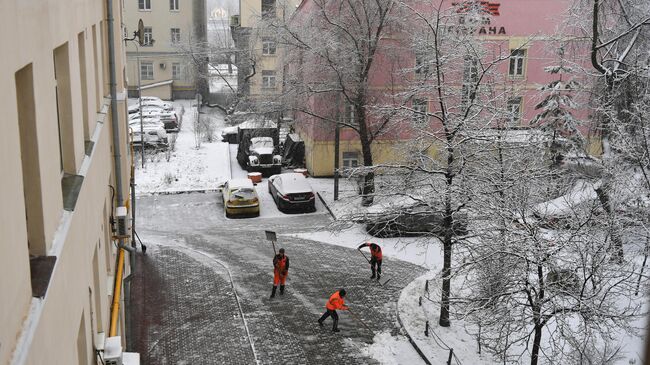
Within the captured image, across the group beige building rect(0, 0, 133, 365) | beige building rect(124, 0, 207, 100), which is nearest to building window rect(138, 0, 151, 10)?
beige building rect(124, 0, 207, 100)

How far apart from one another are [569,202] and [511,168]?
2.05 meters

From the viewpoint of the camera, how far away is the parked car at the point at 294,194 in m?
25.8

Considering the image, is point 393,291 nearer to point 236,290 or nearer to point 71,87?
point 236,290

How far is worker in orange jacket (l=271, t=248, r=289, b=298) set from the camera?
16875 mm

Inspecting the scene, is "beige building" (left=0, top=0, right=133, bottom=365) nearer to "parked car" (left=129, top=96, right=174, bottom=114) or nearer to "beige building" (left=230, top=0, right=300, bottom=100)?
"beige building" (left=230, top=0, right=300, bottom=100)

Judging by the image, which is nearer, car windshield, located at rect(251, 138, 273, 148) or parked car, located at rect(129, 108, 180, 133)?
car windshield, located at rect(251, 138, 273, 148)

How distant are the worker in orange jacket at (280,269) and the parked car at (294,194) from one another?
8506 millimetres

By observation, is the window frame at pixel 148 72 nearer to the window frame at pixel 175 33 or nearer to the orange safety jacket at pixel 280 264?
the window frame at pixel 175 33

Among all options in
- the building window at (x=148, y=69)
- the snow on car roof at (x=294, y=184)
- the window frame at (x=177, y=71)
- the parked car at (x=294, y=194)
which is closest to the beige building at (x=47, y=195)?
the parked car at (x=294, y=194)

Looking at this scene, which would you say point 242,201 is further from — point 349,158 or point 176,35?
point 176,35

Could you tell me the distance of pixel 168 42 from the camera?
54.1 metres

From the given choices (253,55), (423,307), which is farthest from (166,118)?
(423,307)

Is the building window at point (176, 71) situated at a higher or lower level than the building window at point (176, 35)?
lower

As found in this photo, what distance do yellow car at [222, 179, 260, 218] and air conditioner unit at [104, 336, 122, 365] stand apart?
17.5 metres
